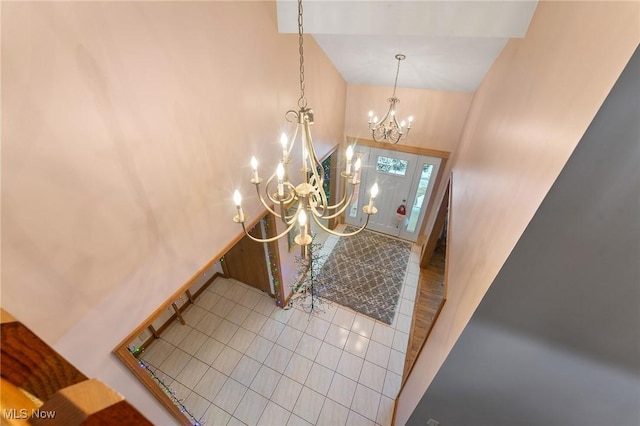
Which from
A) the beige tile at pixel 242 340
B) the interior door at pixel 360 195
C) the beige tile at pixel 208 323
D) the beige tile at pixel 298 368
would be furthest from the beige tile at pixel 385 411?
the interior door at pixel 360 195

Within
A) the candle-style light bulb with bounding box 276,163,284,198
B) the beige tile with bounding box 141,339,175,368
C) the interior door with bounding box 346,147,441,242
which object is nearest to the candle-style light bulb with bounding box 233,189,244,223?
the candle-style light bulb with bounding box 276,163,284,198

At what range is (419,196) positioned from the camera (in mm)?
4941

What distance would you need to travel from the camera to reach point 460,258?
6.37 feet

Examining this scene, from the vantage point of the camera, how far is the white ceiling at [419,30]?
1.84 m

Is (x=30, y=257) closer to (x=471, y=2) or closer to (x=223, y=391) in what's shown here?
(x=223, y=391)

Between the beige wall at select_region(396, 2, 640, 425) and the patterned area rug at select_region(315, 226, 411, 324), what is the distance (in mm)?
2102

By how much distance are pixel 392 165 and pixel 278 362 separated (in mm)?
3736

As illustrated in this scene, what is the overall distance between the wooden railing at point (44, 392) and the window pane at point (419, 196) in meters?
4.89

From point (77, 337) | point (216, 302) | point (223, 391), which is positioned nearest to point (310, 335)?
point (223, 391)

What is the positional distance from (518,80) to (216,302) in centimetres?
432

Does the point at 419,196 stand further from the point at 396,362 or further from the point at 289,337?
the point at 289,337

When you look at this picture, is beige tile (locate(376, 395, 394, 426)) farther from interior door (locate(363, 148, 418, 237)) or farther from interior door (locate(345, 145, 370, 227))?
interior door (locate(363, 148, 418, 237))

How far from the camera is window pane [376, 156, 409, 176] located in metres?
4.81
